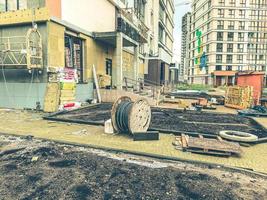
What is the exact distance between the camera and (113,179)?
15.0ft

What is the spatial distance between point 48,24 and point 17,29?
2451 mm

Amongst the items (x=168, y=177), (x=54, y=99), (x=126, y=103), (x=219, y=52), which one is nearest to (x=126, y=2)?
(x=54, y=99)

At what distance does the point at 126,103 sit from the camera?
8.24m

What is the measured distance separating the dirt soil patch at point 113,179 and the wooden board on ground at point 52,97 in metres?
7.43

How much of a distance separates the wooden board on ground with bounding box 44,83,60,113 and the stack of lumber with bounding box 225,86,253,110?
1356cm

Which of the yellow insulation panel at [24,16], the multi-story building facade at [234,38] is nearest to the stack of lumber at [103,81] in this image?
the yellow insulation panel at [24,16]

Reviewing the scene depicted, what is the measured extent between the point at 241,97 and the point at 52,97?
14.0 m

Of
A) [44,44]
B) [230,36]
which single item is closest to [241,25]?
[230,36]

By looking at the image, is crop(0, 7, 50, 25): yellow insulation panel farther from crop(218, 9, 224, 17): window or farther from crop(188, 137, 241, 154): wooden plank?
crop(218, 9, 224, 17): window

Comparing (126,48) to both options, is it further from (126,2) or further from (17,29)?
(17,29)

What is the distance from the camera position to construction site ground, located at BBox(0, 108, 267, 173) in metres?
5.87

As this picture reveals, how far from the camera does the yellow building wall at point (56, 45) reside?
13.3 m

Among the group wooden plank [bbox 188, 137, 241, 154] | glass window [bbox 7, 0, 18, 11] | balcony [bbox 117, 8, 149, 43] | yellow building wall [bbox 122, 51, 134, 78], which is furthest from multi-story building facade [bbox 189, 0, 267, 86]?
wooden plank [bbox 188, 137, 241, 154]

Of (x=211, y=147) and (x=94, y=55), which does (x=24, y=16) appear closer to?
(x=94, y=55)
